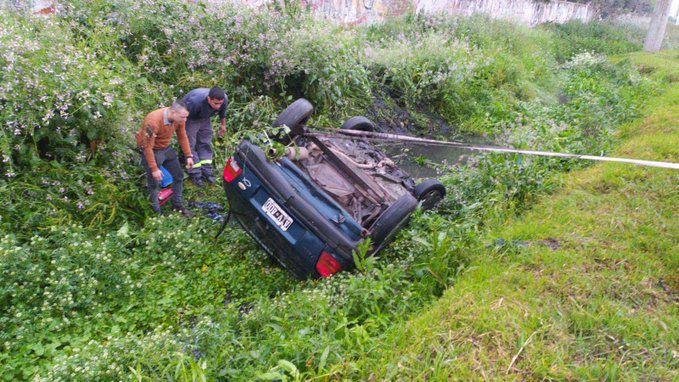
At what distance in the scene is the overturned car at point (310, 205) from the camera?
3.66 m

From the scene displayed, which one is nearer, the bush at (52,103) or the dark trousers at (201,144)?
the bush at (52,103)

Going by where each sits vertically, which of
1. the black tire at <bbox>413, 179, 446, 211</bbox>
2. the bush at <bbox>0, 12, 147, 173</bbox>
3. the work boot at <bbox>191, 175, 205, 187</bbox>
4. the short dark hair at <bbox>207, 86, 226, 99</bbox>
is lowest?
the black tire at <bbox>413, 179, 446, 211</bbox>

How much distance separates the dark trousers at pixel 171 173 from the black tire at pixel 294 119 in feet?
3.94

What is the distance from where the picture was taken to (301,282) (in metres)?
4.02

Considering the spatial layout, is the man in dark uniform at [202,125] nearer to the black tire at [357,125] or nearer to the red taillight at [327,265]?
the black tire at [357,125]

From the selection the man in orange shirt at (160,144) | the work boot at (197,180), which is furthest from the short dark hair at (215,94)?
the work boot at (197,180)

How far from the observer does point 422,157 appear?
7.70 metres

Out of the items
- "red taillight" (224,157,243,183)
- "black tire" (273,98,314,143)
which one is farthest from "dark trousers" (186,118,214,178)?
"red taillight" (224,157,243,183)

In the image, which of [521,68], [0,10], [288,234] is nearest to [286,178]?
[288,234]

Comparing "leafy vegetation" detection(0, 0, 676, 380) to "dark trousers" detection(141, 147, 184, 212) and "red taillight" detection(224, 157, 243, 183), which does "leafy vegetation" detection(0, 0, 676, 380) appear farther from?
"red taillight" detection(224, 157, 243, 183)

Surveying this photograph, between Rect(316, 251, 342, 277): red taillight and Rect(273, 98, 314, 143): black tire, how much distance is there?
5.15ft

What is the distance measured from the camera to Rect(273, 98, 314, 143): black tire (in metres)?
4.74

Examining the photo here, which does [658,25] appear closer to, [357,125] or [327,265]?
[357,125]

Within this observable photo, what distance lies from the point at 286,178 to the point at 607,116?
7.50m
